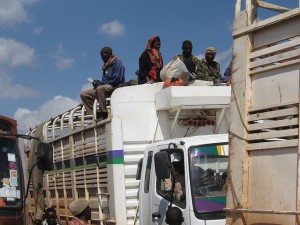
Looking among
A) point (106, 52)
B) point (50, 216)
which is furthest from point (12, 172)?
point (106, 52)

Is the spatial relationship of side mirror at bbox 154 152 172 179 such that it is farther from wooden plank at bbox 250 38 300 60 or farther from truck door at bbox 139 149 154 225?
wooden plank at bbox 250 38 300 60

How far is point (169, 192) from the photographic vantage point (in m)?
6.05

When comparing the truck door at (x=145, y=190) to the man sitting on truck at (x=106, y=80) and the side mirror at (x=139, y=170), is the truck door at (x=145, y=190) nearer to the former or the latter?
the side mirror at (x=139, y=170)

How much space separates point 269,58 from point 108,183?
13.6 ft

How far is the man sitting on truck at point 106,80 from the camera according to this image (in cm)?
851

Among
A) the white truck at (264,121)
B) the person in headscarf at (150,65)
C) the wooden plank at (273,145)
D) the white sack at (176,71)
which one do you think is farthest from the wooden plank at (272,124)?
the person in headscarf at (150,65)

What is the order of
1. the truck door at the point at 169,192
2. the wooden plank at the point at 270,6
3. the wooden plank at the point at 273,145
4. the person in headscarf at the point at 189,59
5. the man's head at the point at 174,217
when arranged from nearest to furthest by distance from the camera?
the wooden plank at the point at 273,145 → the wooden plank at the point at 270,6 → the man's head at the point at 174,217 → the truck door at the point at 169,192 → the person in headscarf at the point at 189,59

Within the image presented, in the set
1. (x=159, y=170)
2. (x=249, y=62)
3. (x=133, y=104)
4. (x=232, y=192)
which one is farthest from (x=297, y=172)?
(x=133, y=104)

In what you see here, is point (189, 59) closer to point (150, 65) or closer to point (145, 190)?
point (150, 65)

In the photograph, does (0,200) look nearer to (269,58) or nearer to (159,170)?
(159,170)

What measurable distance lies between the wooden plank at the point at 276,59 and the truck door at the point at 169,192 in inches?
84.9

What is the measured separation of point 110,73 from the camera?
8992mm

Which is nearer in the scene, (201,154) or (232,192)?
(232,192)

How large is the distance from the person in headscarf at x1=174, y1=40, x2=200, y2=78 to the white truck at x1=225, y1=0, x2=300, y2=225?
184 inches
